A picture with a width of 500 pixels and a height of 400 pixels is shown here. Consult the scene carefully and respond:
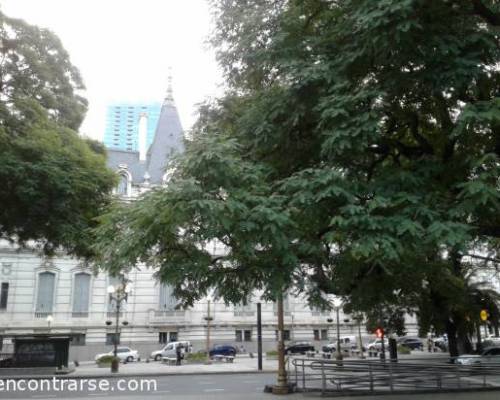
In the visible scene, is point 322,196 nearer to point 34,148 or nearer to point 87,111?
point 34,148

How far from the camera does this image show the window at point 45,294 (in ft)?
153

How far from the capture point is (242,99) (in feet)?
46.8

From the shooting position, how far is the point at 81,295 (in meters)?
48.1

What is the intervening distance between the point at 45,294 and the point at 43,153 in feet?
107

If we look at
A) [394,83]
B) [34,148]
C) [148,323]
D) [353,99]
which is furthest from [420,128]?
[148,323]

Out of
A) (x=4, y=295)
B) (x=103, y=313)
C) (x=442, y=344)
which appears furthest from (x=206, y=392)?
(x=442, y=344)

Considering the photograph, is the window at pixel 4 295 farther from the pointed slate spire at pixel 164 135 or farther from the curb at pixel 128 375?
the curb at pixel 128 375

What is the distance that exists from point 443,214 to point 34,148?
14710 mm

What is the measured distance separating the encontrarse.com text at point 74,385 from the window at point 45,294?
23.6 metres

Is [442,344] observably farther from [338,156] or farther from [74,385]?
[338,156]

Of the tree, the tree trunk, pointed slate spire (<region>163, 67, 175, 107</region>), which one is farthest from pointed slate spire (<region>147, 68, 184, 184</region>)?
the tree trunk

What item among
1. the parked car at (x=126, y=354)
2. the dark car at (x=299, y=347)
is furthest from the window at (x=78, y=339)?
the dark car at (x=299, y=347)

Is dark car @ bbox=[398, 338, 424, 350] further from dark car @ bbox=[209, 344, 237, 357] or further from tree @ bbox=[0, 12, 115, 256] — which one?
tree @ bbox=[0, 12, 115, 256]

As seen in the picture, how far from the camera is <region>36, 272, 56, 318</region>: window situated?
4672 centimetres
